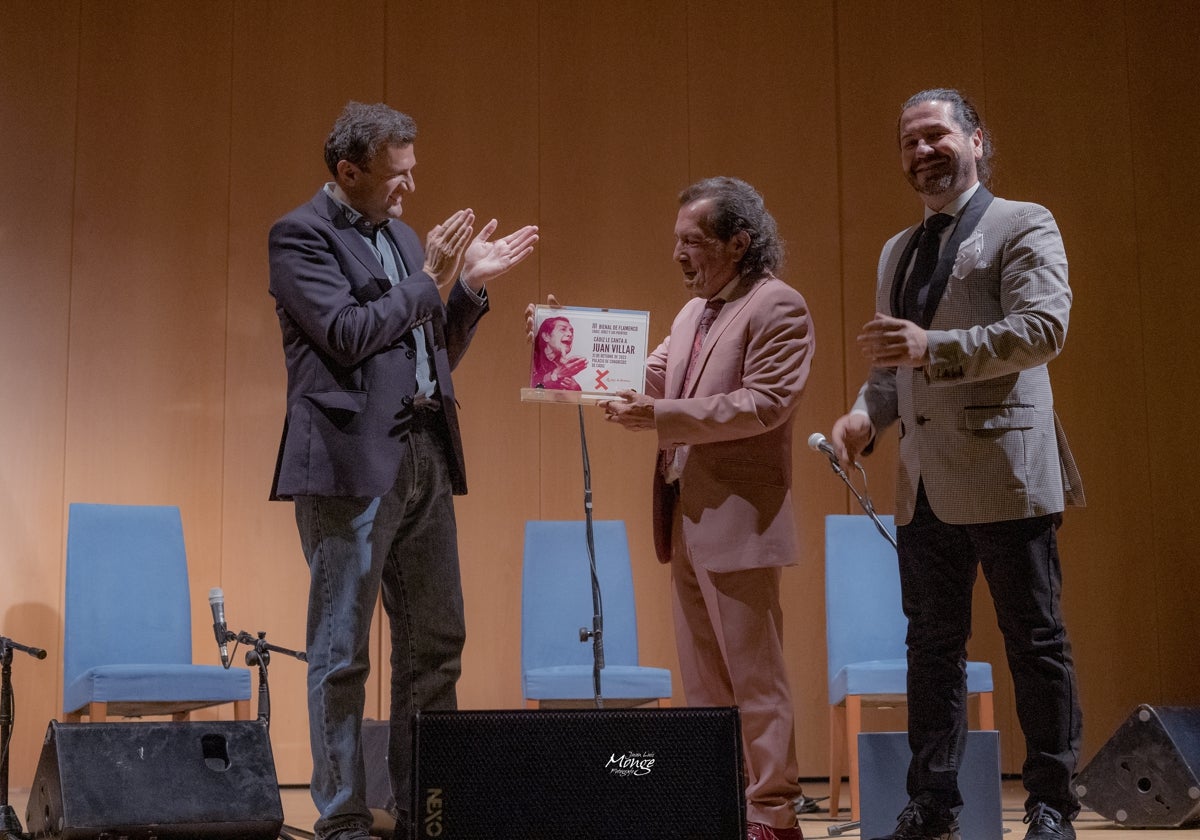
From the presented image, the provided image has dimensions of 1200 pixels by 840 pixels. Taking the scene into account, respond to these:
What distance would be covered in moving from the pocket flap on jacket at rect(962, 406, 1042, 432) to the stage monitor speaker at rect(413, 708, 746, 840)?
0.91m

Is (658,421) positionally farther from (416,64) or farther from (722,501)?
(416,64)

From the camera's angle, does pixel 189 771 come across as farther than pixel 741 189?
No

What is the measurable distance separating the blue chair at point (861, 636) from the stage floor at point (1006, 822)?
21cm

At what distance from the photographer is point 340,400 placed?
260cm

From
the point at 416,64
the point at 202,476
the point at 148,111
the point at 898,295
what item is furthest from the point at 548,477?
the point at 898,295

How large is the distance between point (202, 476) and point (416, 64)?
1.93m

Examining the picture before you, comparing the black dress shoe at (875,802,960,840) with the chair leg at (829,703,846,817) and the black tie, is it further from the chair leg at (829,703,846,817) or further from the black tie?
the chair leg at (829,703,846,817)

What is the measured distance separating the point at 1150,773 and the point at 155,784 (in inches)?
107

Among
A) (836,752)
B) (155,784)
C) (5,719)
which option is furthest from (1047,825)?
(5,719)

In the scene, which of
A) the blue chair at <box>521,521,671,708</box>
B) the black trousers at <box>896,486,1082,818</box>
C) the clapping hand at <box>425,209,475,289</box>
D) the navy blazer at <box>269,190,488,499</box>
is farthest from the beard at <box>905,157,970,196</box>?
the blue chair at <box>521,521,671,708</box>

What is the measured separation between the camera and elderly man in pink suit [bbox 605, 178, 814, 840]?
2.75 metres

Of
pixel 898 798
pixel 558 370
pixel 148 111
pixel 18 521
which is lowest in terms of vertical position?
pixel 898 798

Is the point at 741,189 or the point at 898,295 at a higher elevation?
the point at 741,189

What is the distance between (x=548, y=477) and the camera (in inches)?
205
